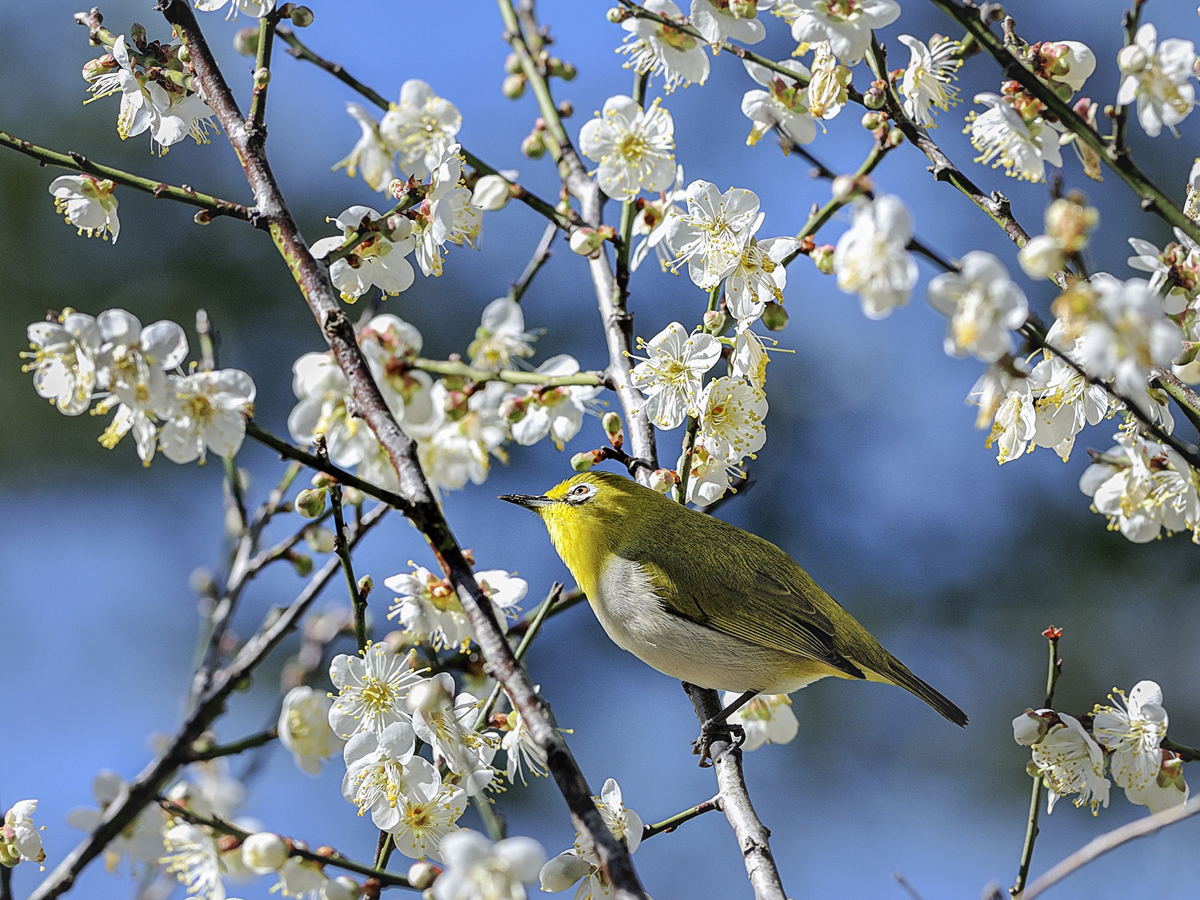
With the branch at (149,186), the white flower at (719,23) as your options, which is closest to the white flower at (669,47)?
the white flower at (719,23)

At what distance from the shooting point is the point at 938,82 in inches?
71.1

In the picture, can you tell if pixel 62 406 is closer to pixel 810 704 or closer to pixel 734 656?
pixel 734 656

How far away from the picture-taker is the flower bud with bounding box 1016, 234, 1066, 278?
94cm

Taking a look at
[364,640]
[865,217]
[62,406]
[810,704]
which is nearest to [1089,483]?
[865,217]

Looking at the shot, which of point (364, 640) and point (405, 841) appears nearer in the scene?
point (364, 640)

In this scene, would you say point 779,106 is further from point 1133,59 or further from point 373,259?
point 373,259

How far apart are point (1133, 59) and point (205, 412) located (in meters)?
1.26

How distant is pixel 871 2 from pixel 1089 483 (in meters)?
0.90

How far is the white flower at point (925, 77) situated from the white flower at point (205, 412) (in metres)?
1.19

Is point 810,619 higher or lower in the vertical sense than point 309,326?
lower

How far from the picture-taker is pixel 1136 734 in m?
1.77

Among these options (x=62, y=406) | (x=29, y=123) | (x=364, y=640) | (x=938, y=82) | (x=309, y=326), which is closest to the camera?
(x=62, y=406)

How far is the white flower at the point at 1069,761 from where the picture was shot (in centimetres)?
174

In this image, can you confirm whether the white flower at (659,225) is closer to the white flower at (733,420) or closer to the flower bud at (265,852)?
the white flower at (733,420)
